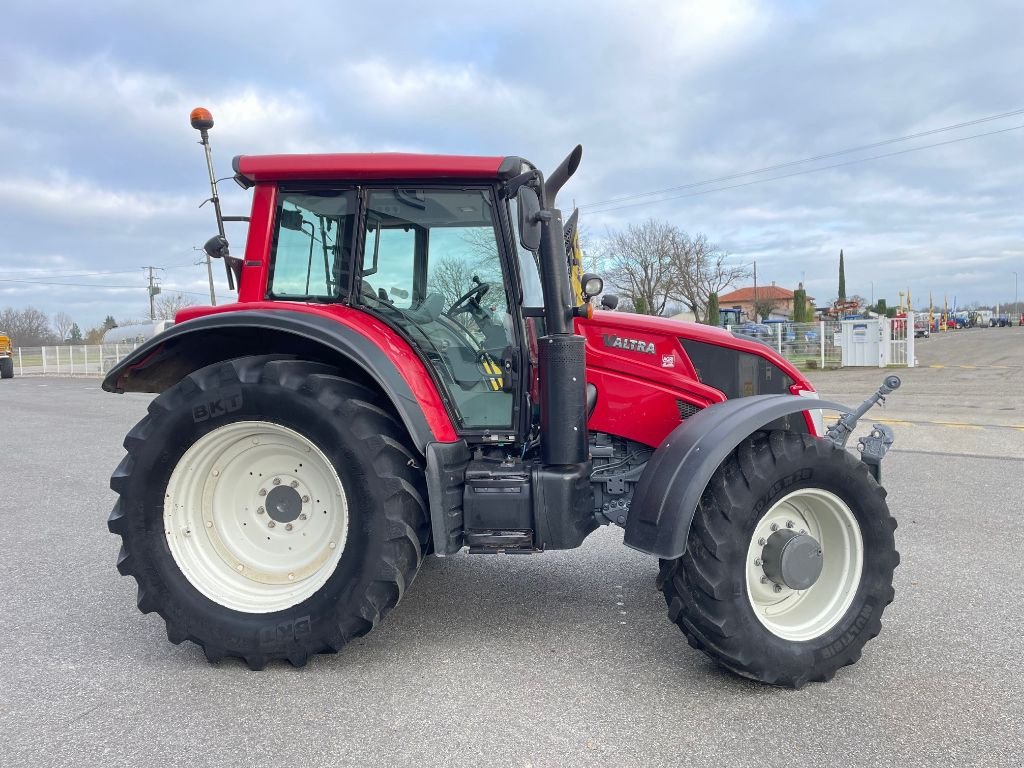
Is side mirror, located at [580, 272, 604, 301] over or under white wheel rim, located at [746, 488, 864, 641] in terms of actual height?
over

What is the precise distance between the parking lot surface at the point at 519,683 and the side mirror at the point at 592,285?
1513mm

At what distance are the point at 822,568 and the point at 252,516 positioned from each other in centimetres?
246

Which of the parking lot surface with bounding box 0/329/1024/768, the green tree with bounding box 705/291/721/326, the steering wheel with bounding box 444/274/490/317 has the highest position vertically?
the green tree with bounding box 705/291/721/326

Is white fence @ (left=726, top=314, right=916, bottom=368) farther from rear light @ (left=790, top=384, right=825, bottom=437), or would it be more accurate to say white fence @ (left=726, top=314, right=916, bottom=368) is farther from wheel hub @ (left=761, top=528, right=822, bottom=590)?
wheel hub @ (left=761, top=528, right=822, bottom=590)

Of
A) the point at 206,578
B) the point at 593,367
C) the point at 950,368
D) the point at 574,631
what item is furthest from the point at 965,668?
the point at 950,368

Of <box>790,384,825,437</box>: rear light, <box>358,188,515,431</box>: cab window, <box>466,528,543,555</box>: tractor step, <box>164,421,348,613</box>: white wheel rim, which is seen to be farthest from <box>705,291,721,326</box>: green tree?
<box>164,421,348,613</box>: white wheel rim

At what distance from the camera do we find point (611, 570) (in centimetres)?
429

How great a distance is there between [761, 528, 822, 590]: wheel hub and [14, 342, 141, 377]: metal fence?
117ft

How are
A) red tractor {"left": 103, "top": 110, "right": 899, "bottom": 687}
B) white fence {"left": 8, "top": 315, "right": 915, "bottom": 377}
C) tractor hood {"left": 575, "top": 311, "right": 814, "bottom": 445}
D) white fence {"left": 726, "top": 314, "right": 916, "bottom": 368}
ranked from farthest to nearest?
white fence {"left": 8, "top": 315, "right": 915, "bottom": 377} → white fence {"left": 726, "top": 314, "right": 916, "bottom": 368} → tractor hood {"left": 575, "top": 311, "right": 814, "bottom": 445} → red tractor {"left": 103, "top": 110, "right": 899, "bottom": 687}

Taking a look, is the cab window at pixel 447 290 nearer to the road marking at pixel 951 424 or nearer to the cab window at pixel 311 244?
the cab window at pixel 311 244

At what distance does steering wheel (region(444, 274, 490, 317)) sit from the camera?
339 cm

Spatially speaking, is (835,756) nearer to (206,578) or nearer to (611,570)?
(611,570)

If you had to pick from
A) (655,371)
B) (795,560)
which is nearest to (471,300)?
(655,371)

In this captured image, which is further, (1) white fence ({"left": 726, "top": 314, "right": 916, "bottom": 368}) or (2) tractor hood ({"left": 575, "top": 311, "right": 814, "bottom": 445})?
(1) white fence ({"left": 726, "top": 314, "right": 916, "bottom": 368})
